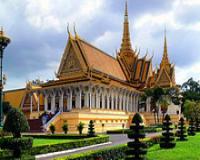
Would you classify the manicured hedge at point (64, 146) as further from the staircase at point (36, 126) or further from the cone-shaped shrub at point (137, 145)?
the staircase at point (36, 126)

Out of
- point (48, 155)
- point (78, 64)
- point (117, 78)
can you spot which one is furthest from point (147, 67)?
point (48, 155)

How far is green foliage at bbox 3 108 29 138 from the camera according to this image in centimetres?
1354

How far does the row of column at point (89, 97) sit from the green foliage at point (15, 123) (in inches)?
1465

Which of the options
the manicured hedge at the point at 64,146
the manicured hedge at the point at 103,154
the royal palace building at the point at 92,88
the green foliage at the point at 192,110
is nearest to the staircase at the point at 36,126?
the royal palace building at the point at 92,88

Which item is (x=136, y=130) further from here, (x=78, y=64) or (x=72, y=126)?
(x=78, y=64)

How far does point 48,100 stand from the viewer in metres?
61.3

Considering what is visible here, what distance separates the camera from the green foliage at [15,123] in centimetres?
1354

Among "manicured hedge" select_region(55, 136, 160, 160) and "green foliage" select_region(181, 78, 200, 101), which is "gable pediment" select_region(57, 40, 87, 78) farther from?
"manicured hedge" select_region(55, 136, 160, 160)

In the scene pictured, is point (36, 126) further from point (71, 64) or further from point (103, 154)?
point (103, 154)

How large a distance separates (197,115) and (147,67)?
80.2 feet

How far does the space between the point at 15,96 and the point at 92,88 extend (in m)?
31.5

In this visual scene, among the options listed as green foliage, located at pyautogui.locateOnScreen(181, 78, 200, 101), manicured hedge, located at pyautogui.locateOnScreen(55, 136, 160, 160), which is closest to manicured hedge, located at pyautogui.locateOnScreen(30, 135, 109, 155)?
manicured hedge, located at pyautogui.locateOnScreen(55, 136, 160, 160)

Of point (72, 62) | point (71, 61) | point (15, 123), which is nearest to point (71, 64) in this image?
point (72, 62)

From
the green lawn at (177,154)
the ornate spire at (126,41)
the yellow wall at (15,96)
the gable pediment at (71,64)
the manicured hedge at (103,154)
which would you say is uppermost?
the ornate spire at (126,41)
